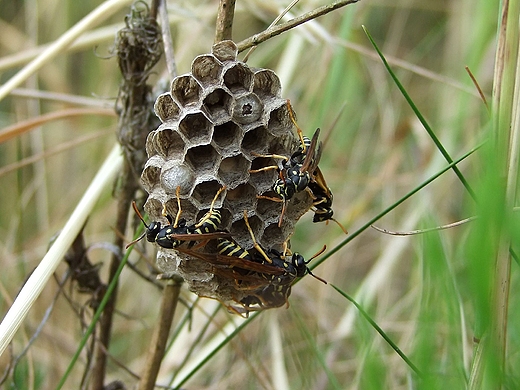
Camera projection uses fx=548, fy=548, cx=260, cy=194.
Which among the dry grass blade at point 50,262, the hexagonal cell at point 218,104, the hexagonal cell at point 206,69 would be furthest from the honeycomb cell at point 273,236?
the dry grass blade at point 50,262

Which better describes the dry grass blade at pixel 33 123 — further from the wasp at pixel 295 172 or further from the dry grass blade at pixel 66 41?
the wasp at pixel 295 172

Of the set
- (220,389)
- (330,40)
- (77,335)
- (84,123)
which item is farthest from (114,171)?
(84,123)

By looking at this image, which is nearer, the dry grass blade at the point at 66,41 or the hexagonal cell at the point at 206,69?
the hexagonal cell at the point at 206,69

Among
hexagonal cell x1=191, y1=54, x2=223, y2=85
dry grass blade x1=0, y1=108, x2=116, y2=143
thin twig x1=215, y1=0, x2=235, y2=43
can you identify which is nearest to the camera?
hexagonal cell x1=191, y1=54, x2=223, y2=85

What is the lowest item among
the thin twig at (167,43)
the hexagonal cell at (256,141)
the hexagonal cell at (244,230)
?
the hexagonal cell at (244,230)

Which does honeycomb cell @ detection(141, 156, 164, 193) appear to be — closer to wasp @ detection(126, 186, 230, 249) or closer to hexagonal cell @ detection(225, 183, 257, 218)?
wasp @ detection(126, 186, 230, 249)

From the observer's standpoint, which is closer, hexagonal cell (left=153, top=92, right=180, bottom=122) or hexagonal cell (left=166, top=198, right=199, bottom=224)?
hexagonal cell (left=153, top=92, right=180, bottom=122)

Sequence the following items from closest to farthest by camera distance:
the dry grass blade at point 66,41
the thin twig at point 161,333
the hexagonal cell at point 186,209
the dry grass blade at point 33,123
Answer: the hexagonal cell at point 186,209
the thin twig at point 161,333
the dry grass blade at point 66,41
the dry grass blade at point 33,123

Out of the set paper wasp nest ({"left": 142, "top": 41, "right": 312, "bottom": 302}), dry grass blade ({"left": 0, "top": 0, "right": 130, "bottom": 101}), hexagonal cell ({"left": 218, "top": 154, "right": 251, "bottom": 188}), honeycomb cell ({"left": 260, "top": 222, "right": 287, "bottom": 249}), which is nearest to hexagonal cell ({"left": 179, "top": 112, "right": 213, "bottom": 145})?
paper wasp nest ({"left": 142, "top": 41, "right": 312, "bottom": 302})
